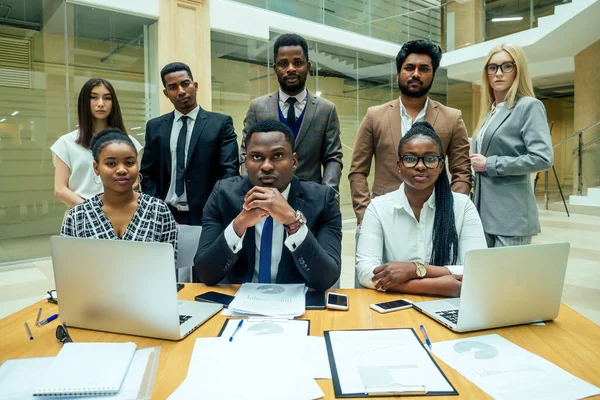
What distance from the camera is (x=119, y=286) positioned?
3.88 feet

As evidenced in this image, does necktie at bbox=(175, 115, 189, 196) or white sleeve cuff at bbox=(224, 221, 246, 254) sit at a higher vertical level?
necktie at bbox=(175, 115, 189, 196)

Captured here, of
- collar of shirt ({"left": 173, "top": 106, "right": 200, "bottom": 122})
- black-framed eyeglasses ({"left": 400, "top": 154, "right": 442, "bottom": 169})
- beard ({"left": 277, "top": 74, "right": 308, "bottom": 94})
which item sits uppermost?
beard ({"left": 277, "top": 74, "right": 308, "bottom": 94})

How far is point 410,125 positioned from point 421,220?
0.73 meters

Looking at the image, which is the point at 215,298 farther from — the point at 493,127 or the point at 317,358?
the point at 493,127

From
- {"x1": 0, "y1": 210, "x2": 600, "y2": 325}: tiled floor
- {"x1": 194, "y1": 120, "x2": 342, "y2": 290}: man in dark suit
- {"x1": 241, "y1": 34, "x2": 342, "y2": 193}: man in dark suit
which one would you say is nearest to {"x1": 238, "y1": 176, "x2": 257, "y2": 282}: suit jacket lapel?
{"x1": 194, "y1": 120, "x2": 342, "y2": 290}: man in dark suit

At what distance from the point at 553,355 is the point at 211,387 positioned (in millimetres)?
881

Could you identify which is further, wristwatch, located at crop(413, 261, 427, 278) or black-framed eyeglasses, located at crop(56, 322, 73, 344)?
wristwatch, located at crop(413, 261, 427, 278)

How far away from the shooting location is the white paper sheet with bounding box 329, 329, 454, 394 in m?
0.97

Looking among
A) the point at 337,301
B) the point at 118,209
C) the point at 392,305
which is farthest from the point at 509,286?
the point at 118,209

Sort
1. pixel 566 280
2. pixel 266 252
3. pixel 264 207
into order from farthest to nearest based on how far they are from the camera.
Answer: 1. pixel 566 280
2. pixel 266 252
3. pixel 264 207

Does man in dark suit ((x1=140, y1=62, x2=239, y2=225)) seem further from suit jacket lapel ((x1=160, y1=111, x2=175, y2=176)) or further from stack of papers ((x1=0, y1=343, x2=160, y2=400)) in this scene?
stack of papers ((x1=0, y1=343, x2=160, y2=400))

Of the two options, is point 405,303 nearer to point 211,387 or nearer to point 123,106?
point 211,387

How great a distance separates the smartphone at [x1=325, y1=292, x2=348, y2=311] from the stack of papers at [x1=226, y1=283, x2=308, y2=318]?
9 cm

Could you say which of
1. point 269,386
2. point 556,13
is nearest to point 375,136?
point 269,386
